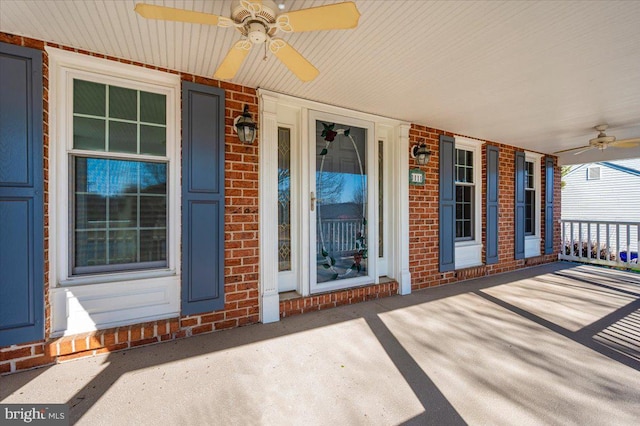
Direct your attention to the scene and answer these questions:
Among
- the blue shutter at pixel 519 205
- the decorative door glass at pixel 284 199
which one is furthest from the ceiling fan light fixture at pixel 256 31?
the blue shutter at pixel 519 205

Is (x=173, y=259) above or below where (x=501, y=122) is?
below

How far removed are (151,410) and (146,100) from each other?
99.6 inches

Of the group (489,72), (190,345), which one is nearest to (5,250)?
(190,345)

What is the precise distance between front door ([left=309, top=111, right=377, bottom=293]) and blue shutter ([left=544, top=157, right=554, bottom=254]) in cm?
490

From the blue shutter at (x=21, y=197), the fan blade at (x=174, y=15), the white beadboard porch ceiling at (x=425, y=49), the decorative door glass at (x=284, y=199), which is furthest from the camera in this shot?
the decorative door glass at (x=284, y=199)

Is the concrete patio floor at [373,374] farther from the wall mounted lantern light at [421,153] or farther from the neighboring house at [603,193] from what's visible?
the neighboring house at [603,193]

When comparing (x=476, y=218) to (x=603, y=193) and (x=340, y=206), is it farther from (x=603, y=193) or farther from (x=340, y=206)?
(x=603, y=193)

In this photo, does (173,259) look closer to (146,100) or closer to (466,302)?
(146,100)

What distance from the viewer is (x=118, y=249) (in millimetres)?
2525

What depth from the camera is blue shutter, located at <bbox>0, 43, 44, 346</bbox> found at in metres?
2.06

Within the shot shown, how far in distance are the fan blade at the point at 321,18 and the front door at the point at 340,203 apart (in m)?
1.86

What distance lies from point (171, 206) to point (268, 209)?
3.12 feet

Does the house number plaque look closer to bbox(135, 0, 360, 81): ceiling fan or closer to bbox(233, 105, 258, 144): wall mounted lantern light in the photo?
bbox(233, 105, 258, 144): wall mounted lantern light

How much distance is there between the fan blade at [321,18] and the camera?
53.4 inches
